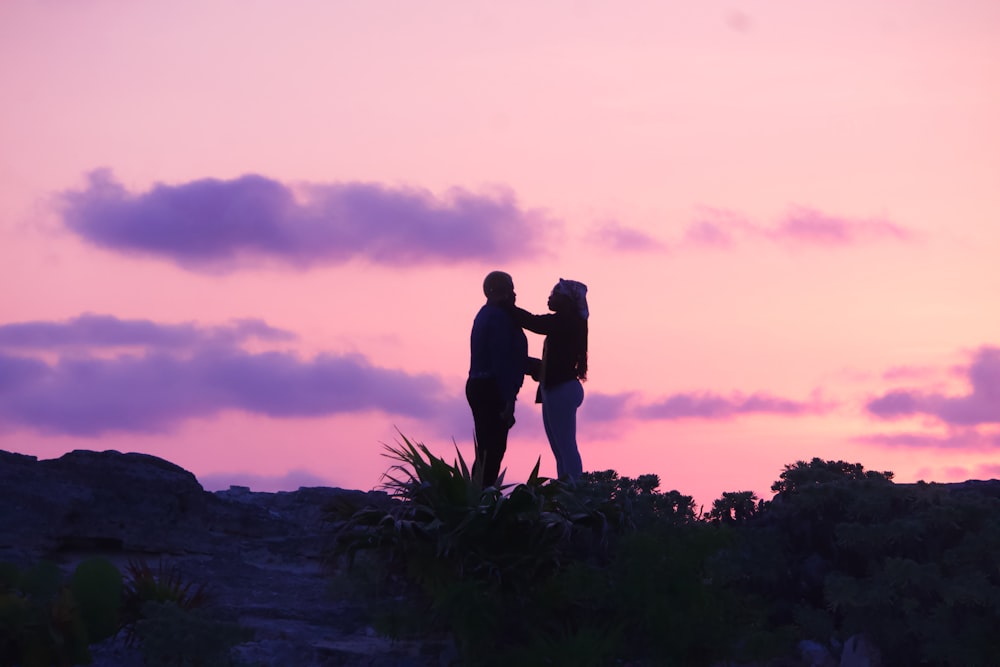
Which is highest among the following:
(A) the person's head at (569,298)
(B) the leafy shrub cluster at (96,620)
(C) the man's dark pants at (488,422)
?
(A) the person's head at (569,298)

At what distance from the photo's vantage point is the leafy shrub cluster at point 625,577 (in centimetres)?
948

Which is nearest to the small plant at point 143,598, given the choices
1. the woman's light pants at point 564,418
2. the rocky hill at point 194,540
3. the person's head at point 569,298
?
the rocky hill at point 194,540

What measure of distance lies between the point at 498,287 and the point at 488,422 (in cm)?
143

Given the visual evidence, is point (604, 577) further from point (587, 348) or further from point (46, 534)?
point (46, 534)

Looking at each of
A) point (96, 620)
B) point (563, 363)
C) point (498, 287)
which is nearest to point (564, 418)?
point (563, 363)

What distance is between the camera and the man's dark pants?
41.1 ft

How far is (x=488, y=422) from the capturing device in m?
12.6

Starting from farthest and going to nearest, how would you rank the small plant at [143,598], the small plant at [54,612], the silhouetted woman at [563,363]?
the silhouetted woman at [563,363] < the small plant at [143,598] < the small plant at [54,612]

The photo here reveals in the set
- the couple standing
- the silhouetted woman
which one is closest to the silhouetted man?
the couple standing

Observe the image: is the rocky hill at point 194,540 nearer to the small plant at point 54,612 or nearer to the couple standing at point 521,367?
the small plant at point 54,612

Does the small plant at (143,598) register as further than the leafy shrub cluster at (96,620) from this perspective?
Yes

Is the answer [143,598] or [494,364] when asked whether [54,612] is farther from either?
[494,364]

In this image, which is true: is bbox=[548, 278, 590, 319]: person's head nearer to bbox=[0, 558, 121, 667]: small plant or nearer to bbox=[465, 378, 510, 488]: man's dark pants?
bbox=[465, 378, 510, 488]: man's dark pants

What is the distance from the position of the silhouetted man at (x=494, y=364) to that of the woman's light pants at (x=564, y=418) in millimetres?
440
